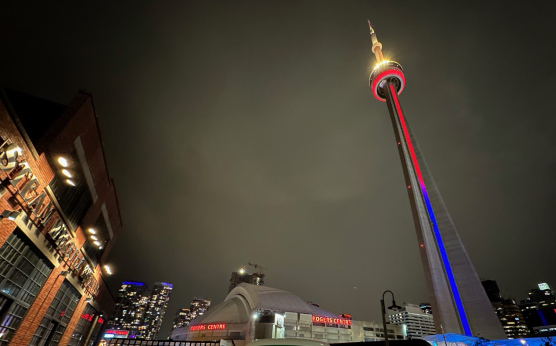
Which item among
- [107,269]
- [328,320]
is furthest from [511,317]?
[107,269]

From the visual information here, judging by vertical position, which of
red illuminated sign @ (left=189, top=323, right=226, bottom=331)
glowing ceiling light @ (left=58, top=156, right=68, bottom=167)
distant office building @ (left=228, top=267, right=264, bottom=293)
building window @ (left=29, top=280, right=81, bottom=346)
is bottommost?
building window @ (left=29, top=280, right=81, bottom=346)

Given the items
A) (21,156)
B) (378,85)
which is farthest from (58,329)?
(378,85)

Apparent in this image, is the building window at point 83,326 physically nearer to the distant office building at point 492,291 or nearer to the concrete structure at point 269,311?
the concrete structure at point 269,311

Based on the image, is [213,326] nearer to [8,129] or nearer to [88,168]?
[88,168]

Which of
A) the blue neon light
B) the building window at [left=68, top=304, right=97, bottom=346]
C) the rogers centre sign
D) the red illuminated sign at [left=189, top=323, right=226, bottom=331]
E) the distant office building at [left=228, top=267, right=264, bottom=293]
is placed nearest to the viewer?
the building window at [left=68, top=304, right=97, bottom=346]

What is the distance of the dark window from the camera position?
624 inches

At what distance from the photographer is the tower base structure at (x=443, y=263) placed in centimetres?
4044

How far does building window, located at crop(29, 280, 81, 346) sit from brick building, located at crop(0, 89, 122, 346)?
0.08m

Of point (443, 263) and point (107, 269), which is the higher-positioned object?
point (443, 263)

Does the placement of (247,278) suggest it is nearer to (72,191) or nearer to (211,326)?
(211,326)

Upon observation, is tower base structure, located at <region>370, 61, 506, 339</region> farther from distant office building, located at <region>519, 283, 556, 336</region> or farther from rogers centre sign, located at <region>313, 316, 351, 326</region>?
distant office building, located at <region>519, 283, 556, 336</region>

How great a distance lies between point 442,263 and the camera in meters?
47.8

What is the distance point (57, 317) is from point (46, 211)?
12.0 m

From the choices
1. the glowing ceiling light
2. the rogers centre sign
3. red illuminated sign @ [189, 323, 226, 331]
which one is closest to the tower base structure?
the rogers centre sign
